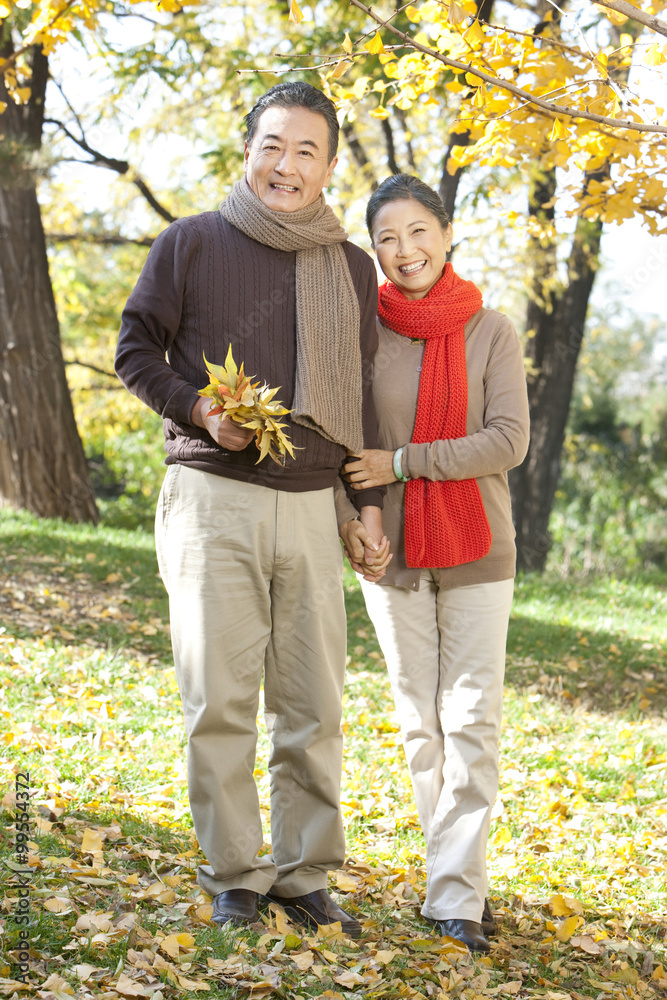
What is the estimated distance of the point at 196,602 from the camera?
2500 millimetres

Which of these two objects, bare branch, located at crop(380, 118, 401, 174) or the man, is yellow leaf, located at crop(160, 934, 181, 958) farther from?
bare branch, located at crop(380, 118, 401, 174)

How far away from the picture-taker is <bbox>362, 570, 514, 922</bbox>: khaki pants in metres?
2.68

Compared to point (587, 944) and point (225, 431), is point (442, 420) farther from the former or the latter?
point (587, 944)

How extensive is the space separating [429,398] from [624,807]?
2203 millimetres

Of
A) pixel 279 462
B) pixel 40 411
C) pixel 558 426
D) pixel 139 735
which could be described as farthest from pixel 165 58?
pixel 279 462

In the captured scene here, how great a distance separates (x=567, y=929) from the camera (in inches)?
113

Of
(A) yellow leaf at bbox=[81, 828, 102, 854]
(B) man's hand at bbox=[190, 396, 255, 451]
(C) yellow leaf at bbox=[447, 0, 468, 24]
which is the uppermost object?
(C) yellow leaf at bbox=[447, 0, 468, 24]

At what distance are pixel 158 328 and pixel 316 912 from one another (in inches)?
67.9

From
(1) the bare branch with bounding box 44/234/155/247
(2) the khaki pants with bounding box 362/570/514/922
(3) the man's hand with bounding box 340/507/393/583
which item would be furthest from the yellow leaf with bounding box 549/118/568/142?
(1) the bare branch with bounding box 44/234/155/247

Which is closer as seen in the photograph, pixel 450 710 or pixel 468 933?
pixel 468 933

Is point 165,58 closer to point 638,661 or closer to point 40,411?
point 40,411

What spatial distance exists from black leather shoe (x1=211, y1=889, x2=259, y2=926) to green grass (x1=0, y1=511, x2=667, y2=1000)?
0.14 ft

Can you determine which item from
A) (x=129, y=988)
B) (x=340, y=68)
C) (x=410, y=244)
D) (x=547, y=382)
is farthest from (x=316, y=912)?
(x=547, y=382)

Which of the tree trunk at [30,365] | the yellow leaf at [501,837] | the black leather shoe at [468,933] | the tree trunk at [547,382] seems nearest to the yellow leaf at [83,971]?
the black leather shoe at [468,933]
